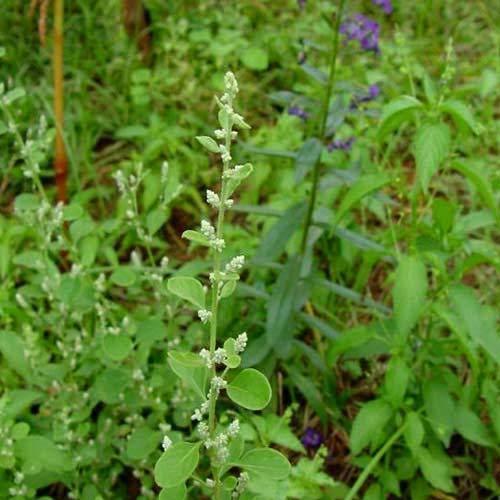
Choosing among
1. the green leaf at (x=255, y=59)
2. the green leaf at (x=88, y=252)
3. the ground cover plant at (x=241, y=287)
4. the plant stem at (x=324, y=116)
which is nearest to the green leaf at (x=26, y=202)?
the ground cover plant at (x=241, y=287)

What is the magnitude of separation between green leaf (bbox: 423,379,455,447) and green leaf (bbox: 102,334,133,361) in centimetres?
70

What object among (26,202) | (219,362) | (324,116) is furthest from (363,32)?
(219,362)

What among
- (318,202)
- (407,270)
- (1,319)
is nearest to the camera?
(407,270)

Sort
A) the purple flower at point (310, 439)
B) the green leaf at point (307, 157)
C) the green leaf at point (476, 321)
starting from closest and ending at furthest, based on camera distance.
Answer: the green leaf at point (476, 321) < the green leaf at point (307, 157) < the purple flower at point (310, 439)

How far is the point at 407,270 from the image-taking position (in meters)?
1.66

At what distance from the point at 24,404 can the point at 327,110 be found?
3.16ft

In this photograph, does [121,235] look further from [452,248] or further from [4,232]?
[452,248]

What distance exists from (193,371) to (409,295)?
0.61 m

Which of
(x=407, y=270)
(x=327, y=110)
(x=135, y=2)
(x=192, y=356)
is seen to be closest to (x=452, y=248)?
(x=407, y=270)

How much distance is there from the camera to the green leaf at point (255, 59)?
302 cm

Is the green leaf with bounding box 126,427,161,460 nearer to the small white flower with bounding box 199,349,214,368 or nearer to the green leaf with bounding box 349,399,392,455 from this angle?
the green leaf with bounding box 349,399,392,455

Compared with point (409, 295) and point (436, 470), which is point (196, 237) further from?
point (436, 470)

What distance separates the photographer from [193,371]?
1.20m

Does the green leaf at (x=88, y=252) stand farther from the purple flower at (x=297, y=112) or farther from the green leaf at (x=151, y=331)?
the purple flower at (x=297, y=112)
